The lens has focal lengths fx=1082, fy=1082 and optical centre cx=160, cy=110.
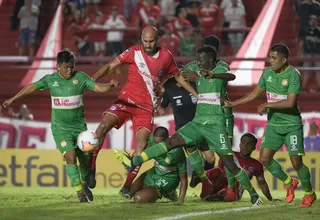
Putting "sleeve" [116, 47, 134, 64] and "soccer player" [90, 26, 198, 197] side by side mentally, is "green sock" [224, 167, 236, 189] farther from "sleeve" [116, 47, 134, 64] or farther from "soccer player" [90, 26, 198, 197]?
"sleeve" [116, 47, 134, 64]

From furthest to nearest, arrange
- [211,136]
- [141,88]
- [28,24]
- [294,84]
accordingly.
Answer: [28,24], [141,88], [211,136], [294,84]

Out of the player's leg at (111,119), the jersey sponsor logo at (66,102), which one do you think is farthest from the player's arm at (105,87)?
the player's leg at (111,119)

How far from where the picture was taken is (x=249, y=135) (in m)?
15.2

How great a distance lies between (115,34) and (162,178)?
9497mm

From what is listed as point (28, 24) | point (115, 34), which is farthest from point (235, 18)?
point (28, 24)

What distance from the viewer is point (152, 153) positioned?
44.8ft

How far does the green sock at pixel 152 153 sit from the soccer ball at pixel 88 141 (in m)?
0.55

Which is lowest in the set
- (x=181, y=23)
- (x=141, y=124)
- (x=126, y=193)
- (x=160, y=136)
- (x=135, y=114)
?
(x=126, y=193)

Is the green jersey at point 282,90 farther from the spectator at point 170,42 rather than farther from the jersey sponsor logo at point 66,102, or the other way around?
the spectator at point 170,42

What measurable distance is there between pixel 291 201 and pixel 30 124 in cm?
814

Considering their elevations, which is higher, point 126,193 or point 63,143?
point 63,143

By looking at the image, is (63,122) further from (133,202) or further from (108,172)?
(108,172)

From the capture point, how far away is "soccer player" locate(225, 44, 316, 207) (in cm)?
A: 1350

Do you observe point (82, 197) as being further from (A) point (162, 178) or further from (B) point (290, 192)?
(B) point (290, 192)
